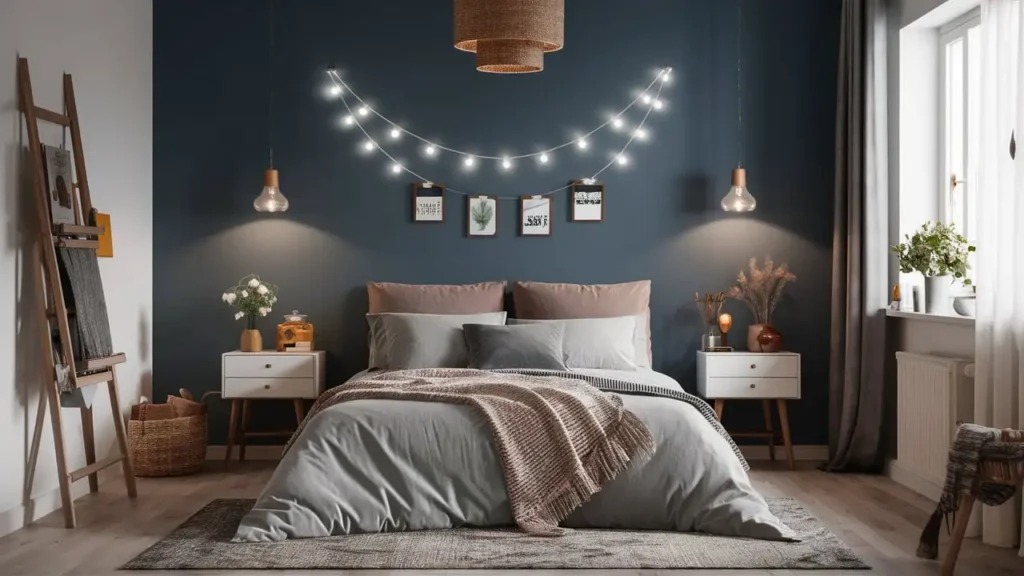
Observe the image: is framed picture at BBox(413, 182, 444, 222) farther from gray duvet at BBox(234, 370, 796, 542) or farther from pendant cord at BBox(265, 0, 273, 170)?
gray duvet at BBox(234, 370, 796, 542)

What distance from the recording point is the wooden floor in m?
3.76

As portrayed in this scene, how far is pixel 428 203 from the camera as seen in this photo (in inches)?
242

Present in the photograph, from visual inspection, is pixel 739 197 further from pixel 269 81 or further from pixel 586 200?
pixel 269 81

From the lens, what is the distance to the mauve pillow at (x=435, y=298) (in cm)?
588

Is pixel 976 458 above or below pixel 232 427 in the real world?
above

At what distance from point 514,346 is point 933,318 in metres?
1.96

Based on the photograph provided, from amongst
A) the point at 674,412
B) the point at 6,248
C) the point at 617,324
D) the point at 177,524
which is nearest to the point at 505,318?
the point at 617,324

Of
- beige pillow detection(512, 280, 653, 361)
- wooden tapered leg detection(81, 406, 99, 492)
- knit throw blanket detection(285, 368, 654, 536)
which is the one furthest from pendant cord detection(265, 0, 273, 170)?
knit throw blanket detection(285, 368, 654, 536)

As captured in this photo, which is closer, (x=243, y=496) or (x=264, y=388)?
(x=243, y=496)

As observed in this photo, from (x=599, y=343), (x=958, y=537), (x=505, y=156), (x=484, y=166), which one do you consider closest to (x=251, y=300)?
(x=484, y=166)

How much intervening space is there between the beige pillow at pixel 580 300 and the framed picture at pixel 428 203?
0.62 meters

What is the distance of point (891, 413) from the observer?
5.72m

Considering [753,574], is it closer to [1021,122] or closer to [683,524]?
[683,524]

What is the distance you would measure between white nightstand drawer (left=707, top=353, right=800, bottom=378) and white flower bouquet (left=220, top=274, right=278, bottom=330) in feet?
7.90
